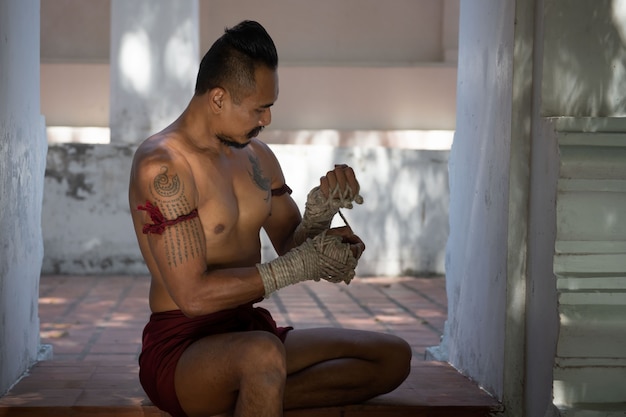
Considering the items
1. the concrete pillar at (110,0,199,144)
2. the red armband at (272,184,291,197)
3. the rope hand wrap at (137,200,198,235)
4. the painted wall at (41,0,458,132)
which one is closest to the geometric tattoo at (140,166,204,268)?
the rope hand wrap at (137,200,198,235)

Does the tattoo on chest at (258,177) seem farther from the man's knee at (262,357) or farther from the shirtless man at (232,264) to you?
the man's knee at (262,357)

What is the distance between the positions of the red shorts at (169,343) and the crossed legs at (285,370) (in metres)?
0.05

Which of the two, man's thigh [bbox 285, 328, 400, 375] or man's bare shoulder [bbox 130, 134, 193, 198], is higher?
man's bare shoulder [bbox 130, 134, 193, 198]

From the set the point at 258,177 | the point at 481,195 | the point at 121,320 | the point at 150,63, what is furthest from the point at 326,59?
the point at 258,177

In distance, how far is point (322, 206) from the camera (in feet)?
11.8

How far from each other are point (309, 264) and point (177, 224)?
445 mm

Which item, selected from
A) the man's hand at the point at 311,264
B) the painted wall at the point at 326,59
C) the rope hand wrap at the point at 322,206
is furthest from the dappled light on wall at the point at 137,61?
the man's hand at the point at 311,264

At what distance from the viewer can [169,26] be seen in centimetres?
779

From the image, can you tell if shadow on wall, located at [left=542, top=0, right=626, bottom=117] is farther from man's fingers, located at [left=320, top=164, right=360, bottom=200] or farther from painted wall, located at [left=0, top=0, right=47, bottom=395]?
painted wall, located at [left=0, top=0, right=47, bottom=395]

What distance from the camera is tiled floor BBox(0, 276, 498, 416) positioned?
3.95 meters

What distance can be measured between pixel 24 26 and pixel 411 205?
4.45 m

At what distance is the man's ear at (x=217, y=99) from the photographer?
11.2 feet

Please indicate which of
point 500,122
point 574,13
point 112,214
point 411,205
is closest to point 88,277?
point 112,214

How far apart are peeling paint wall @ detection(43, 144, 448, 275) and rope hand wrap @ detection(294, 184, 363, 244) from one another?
4.25 m
